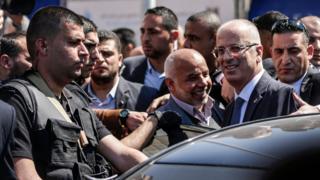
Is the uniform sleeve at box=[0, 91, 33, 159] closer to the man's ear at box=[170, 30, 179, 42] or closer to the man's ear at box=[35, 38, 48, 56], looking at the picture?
the man's ear at box=[35, 38, 48, 56]

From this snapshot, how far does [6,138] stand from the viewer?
487 cm

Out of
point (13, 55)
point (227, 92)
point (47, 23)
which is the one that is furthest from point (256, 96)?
point (13, 55)

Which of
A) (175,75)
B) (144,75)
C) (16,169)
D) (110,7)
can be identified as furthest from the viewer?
(110,7)

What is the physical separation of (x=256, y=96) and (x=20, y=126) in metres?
1.92

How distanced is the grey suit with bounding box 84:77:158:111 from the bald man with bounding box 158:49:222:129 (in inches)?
36.5

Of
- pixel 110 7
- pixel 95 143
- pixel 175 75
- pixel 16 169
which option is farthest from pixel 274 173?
pixel 110 7

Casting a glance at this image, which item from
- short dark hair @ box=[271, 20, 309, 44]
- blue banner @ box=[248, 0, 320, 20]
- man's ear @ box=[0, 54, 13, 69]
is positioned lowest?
blue banner @ box=[248, 0, 320, 20]

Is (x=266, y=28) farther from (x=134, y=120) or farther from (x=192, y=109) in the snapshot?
(x=134, y=120)

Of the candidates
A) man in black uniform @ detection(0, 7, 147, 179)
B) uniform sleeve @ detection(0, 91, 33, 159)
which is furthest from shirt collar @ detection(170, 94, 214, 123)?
uniform sleeve @ detection(0, 91, 33, 159)

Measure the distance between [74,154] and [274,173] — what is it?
2.45m

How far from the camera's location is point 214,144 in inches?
152

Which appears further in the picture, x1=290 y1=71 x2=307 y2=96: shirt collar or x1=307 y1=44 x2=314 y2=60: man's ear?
x1=307 y1=44 x2=314 y2=60: man's ear

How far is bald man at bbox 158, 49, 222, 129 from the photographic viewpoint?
7188 mm

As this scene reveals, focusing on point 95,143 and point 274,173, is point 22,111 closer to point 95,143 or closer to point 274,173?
point 95,143
